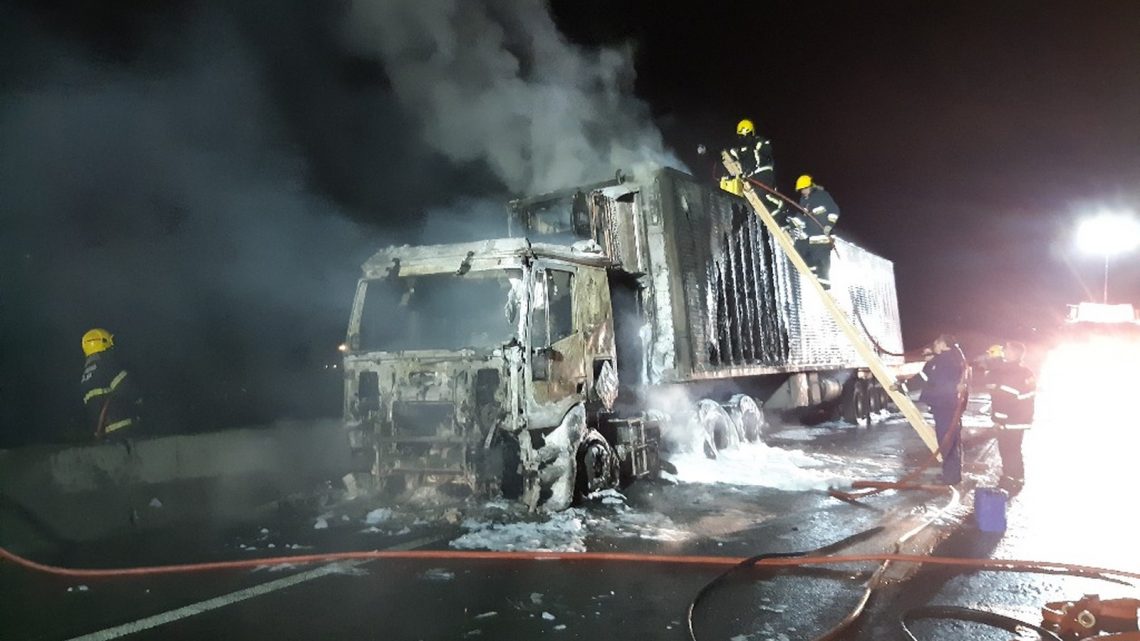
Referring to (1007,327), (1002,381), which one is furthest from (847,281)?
(1007,327)

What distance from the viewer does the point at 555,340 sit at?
21.3 feet

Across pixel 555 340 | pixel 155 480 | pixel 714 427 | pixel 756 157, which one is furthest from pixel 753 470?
pixel 155 480

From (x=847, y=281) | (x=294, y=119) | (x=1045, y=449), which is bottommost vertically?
(x=1045, y=449)

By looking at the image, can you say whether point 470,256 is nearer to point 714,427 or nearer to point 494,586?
point 494,586

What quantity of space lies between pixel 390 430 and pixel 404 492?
1.95 feet

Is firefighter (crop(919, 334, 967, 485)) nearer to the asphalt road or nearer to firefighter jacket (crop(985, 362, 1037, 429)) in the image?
firefighter jacket (crop(985, 362, 1037, 429))

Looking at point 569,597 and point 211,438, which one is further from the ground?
point 211,438

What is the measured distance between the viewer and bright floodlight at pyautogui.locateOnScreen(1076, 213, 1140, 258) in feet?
108

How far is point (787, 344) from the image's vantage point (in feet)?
37.2

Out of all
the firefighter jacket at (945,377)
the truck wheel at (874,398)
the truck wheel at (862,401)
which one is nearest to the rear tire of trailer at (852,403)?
the truck wheel at (862,401)

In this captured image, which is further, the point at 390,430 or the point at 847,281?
the point at 847,281

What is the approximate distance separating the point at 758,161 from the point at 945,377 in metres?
5.23

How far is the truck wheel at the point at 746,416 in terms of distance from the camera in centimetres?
977

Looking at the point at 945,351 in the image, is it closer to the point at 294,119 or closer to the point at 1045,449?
the point at 1045,449
